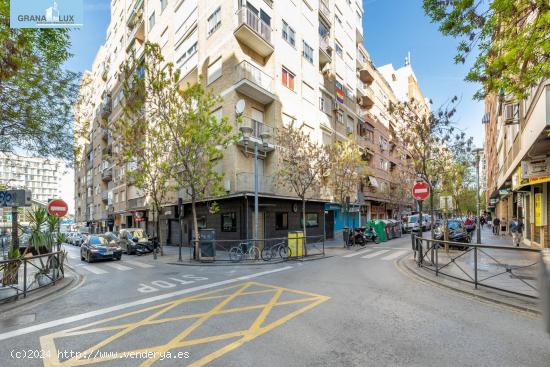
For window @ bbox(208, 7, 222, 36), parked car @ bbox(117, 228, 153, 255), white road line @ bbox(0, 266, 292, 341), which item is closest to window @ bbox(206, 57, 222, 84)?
window @ bbox(208, 7, 222, 36)

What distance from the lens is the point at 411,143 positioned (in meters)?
13.7

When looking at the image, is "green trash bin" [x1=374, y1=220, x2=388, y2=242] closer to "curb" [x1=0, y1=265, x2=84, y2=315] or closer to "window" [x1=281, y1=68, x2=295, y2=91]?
"window" [x1=281, y1=68, x2=295, y2=91]

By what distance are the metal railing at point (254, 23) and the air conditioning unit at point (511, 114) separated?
1382 centimetres

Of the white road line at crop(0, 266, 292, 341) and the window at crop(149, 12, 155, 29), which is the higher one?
the window at crop(149, 12, 155, 29)

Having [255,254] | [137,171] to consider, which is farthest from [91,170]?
[255,254]

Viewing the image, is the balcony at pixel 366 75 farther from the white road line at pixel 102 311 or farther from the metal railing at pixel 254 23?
the white road line at pixel 102 311

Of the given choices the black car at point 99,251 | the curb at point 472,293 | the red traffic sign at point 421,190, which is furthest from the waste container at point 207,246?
the red traffic sign at point 421,190

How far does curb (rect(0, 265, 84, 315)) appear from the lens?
6563 mm

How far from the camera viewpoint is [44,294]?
7734 millimetres

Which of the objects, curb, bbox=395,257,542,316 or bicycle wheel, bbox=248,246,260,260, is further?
bicycle wheel, bbox=248,246,260,260

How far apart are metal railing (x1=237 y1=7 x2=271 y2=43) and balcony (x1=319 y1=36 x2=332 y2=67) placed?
7886 millimetres

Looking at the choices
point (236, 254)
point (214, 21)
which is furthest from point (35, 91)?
point (214, 21)

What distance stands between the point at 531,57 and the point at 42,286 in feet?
41.7

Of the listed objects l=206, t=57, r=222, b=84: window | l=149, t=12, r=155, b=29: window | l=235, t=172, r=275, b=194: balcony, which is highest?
l=149, t=12, r=155, b=29: window
